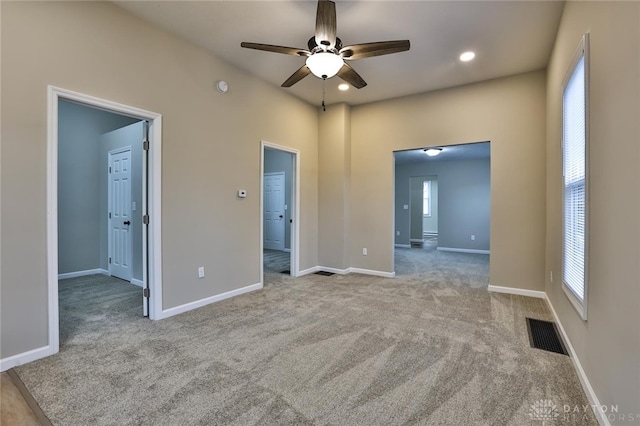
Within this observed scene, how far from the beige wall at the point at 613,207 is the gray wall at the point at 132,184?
479 cm

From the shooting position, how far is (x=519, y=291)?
159 inches

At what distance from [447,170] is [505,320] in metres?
6.13

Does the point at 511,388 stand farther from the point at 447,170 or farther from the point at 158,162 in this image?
the point at 447,170

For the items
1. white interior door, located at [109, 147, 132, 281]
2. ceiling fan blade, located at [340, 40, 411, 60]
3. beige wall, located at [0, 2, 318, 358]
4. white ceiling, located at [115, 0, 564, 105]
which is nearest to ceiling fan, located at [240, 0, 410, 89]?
ceiling fan blade, located at [340, 40, 411, 60]

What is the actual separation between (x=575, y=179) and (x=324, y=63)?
86.6 inches

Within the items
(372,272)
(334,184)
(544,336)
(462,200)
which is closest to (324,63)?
(334,184)

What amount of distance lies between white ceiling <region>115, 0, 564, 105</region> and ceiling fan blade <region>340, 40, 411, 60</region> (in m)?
0.41

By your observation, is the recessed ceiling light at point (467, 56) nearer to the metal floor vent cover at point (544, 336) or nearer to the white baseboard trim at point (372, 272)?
the metal floor vent cover at point (544, 336)

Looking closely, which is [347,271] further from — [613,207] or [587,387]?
[613,207]

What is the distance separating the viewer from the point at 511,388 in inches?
75.5

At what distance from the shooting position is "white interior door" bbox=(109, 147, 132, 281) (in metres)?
4.59

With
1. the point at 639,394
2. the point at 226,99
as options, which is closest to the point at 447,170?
the point at 226,99

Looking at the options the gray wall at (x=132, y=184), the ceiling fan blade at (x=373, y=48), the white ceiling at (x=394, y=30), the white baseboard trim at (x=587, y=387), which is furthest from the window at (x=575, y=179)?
the gray wall at (x=132, y=184)

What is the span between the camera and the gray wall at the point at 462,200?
797 cm
